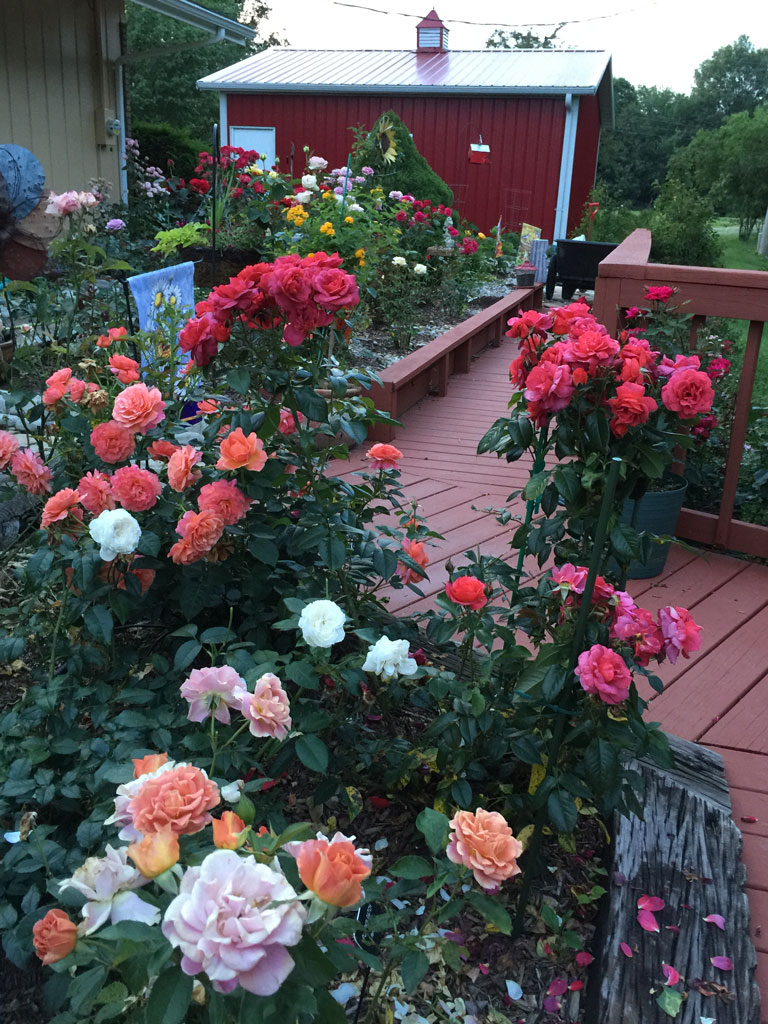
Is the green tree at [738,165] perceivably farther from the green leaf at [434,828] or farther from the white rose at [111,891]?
the white rose at [111,891]

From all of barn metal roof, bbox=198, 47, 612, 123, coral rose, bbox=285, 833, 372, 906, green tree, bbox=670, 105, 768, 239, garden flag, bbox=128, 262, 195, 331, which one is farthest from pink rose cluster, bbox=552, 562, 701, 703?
green tree, bbox=670, 105, 768, 239

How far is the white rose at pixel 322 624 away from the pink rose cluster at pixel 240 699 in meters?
0.11

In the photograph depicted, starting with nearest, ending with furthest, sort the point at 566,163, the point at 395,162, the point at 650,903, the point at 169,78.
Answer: the point at 650,903 → the point at 395,162 → the point at 566,163 → the point at 169,78

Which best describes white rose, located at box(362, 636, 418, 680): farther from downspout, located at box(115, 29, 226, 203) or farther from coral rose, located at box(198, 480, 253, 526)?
downspout, located at box(115, 29, 226, 203)

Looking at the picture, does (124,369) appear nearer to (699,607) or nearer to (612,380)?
(612,380)

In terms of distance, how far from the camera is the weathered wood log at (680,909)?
1429mm

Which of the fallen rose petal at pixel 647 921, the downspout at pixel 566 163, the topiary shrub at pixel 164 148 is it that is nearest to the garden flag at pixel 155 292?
the fallen rose petal at pixel 647 921

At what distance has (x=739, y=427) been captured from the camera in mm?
2996

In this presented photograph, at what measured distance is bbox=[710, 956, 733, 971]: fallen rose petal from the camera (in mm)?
1485

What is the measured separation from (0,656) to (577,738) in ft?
3.62

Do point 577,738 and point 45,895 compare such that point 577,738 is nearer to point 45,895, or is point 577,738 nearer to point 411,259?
point 45,895

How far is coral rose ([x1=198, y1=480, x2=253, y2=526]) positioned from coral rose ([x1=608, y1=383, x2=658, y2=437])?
72 centimetres

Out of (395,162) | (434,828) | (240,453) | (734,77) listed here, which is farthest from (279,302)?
(734,77)

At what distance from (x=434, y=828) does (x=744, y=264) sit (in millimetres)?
18762
